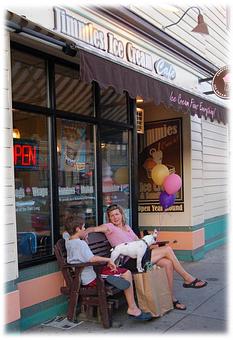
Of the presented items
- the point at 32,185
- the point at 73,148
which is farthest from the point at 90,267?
the point at 73,148

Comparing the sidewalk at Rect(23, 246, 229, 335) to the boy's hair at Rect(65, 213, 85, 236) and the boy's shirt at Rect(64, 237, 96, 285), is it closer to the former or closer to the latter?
the boy's shirt at Rect(64, 237, 96, 285)

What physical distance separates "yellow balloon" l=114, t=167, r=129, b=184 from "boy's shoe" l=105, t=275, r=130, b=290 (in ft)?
7.62

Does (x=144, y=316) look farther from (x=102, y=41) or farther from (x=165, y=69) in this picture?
(x=165, y=69)

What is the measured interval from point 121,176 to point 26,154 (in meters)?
2.05

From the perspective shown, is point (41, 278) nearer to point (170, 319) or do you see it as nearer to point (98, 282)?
point (98, 282)

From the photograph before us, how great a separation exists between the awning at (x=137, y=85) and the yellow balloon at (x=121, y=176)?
1276 mm

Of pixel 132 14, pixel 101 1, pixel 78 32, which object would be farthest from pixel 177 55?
pixel 78 32

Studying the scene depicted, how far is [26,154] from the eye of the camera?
488 centimetres

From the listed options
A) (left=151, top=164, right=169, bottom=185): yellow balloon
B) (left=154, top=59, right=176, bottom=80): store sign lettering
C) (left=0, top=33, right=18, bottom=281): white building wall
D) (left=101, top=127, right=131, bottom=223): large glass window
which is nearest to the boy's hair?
(left=0, top=33, right=18, bottom=281): white building wall

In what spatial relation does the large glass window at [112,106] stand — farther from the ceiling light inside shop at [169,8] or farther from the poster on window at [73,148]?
the ceiling light inside shop at [169,8]

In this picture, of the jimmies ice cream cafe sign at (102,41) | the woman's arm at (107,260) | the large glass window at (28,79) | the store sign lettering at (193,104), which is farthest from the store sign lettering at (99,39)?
the woman's arm at (107,260)

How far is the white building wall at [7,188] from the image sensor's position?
3781mm

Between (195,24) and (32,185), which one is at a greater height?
(195,24)

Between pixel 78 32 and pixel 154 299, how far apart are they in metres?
2.90
